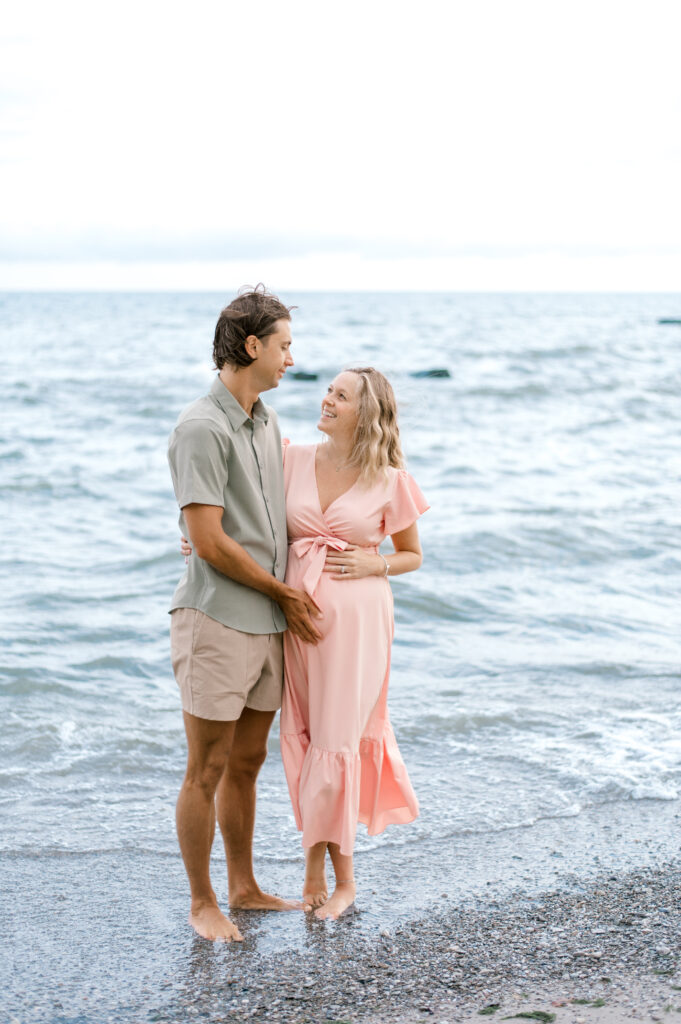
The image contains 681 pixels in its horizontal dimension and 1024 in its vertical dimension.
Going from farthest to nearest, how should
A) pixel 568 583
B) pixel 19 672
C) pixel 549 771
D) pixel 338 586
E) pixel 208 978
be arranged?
pixel 568 583 → pixel 19 672 → pixel 549 771 → pixel 338 586 → pixel 208 978

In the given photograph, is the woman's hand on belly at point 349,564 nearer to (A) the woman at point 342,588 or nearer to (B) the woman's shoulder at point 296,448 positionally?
(A) the woman at point 342,588

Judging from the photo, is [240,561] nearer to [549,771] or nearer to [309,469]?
[309,469]

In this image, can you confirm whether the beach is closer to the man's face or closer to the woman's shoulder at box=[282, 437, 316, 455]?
the woman's shoulder at box=[282, 437, 316, 455]

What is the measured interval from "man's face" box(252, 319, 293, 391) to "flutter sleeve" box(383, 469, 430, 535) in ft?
1.93

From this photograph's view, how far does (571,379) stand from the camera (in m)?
29.9

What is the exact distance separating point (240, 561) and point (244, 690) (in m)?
0.46

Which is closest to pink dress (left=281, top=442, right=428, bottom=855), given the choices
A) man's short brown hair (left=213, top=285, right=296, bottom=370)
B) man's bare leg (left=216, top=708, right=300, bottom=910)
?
man's bare leg (left=216, top=708, right=300, bottom=910)

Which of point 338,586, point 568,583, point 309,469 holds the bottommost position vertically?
point 568,583

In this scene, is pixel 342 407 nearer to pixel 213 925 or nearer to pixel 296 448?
pixel 296 448

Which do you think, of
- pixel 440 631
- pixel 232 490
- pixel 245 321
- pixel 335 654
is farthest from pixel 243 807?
pixel 440 631

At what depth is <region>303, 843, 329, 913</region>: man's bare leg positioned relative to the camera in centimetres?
396

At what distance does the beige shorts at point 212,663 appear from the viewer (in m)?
3.49

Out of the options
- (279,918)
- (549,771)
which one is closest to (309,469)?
(279,918)

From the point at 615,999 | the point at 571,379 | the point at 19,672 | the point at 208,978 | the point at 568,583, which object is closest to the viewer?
the point at 615,999
